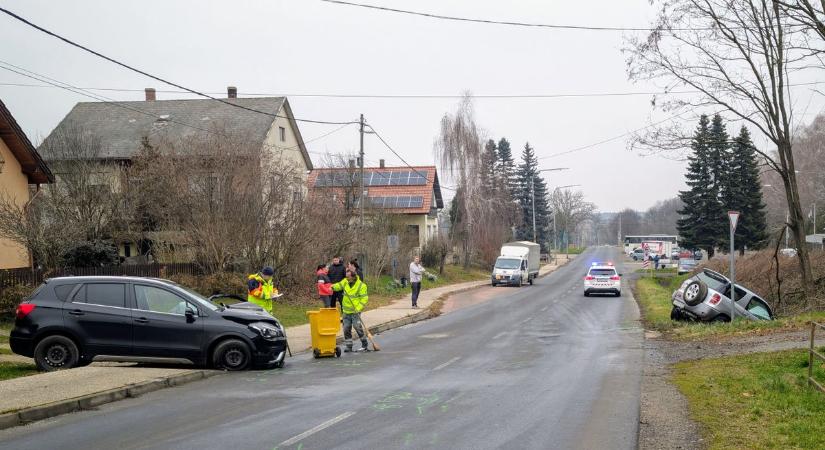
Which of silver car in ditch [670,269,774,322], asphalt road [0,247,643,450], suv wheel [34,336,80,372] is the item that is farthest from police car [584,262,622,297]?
suv wheel [34,336,80,372]

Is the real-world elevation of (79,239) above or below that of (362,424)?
above

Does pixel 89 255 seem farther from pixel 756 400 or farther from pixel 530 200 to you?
pixel 530 200

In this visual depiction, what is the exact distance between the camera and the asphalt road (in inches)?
303

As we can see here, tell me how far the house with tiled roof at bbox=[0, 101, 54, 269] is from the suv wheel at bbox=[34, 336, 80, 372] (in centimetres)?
1252

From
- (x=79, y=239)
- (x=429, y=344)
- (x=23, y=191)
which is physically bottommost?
(x=429, y=344)

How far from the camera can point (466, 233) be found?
2402 inches

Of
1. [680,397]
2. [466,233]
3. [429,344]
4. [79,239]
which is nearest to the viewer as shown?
[680,397]

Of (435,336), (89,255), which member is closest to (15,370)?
(435,336)

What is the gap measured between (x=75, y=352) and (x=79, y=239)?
1321 centimetres

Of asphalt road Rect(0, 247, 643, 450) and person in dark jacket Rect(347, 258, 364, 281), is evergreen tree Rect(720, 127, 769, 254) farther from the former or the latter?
asphalt road Rect(0, 247, 643, 450)

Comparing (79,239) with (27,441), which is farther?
(79,239)

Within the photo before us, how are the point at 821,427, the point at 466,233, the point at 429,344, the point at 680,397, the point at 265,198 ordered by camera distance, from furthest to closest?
the point at 466,233 < the point at 265,198 < the point at 429,344 < the point at 680,397 < the point at 821,427

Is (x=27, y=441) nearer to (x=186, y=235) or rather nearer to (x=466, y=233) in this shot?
(x=186, y=235)

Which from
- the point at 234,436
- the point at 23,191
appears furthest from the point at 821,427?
the point at 23,191
